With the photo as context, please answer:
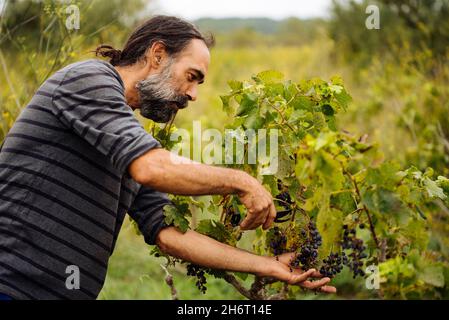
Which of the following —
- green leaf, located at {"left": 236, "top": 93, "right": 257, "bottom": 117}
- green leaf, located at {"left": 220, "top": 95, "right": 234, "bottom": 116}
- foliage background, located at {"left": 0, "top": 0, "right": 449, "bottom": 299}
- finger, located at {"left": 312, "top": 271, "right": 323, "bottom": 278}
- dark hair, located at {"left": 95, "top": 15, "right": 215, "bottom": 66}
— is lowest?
finger, located at {"left": 312, "top": 271, "right": 323, "bottom": 278}

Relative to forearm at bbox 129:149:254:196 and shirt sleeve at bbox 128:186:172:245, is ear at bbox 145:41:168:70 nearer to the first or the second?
shirt sleeve at bbox 128:186:172:245

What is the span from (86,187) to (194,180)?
49 cm

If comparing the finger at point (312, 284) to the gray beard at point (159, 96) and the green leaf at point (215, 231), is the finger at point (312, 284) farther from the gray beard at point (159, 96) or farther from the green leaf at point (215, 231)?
the gray beard at point (159, 96)

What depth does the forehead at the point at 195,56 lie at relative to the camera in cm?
261

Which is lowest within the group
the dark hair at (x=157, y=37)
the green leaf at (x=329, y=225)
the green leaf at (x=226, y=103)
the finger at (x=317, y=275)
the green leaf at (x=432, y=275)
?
the green leaf at (x=432, y=275)

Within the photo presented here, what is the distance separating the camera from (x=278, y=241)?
245cm

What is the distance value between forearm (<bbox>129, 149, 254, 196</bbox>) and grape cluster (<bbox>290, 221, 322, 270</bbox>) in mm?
376

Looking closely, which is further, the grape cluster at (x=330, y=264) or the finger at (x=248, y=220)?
the grape cluster at (x=330, y=264)

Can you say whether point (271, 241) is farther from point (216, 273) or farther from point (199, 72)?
point (199, 72)

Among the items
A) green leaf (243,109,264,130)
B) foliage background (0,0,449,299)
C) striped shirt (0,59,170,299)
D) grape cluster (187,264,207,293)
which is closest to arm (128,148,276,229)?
striped shirt (0,59,170,299)

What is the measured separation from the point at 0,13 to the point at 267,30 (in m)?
56.0

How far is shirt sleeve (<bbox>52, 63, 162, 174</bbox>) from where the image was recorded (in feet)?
6.61

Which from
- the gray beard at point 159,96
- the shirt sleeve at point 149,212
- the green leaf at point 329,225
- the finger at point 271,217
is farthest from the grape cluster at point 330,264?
the gray beard at point 159,96
